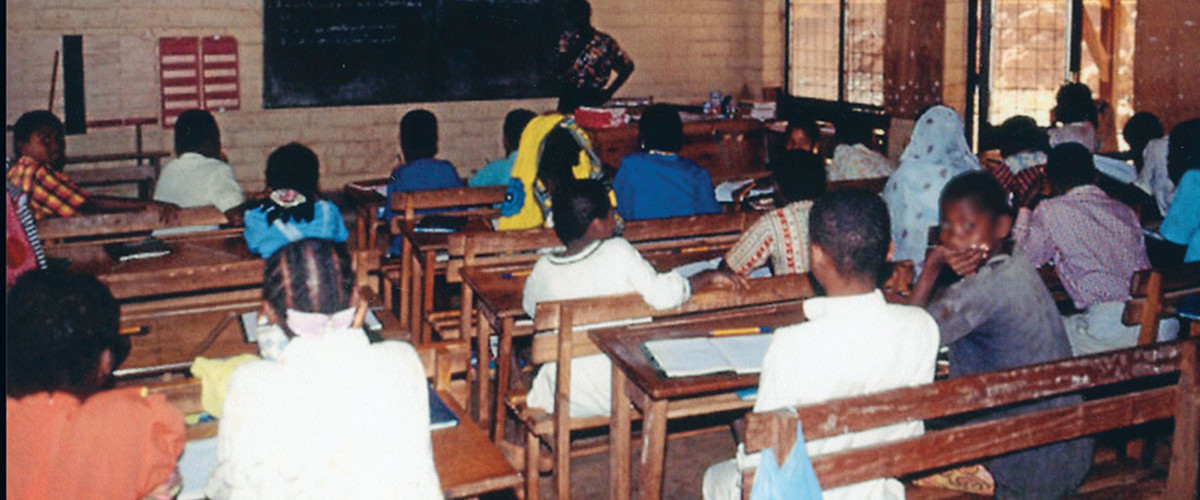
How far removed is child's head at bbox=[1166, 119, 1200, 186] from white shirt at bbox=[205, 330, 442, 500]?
3657mm

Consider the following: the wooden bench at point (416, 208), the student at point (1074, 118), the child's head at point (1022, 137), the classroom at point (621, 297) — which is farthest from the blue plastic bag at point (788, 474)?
the student at point (1074, 118)

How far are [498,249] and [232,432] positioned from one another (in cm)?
207

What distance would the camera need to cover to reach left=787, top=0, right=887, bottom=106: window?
31.4 feet

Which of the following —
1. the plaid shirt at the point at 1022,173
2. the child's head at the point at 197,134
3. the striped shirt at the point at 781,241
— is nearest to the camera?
the striped shirt at the point at 781,241

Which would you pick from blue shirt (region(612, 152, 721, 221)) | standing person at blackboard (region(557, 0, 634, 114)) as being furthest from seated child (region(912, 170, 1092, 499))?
standing person at blackboard (region(557, 0, 634, 114))

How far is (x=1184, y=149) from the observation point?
4.92 metres

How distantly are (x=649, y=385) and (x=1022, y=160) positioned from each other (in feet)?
10.3

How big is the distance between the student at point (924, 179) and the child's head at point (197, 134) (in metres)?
3.00

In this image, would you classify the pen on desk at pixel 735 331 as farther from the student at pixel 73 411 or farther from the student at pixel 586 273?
the student at pixel 73 411

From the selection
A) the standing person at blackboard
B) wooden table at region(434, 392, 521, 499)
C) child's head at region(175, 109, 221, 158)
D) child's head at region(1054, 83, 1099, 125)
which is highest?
the standing person at blackboard

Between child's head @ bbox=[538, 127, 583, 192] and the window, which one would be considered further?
the window

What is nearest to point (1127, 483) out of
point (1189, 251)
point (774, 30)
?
point (1189, 251)

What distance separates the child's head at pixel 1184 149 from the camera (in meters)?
4.80

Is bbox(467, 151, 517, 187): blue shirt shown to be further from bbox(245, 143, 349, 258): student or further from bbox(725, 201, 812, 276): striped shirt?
bbox(725, 201, 812, 276): striped shirt
